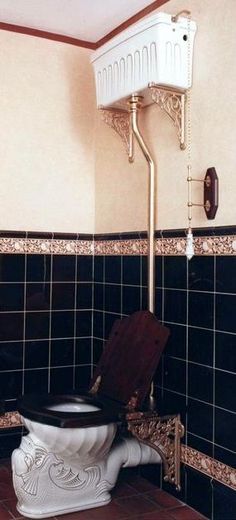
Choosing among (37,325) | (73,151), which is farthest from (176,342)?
(73,151)

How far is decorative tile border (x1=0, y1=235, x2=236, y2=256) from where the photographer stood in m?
2.19

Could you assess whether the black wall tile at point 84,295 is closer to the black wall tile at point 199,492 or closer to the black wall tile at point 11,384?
the black wall tile at point 11,384

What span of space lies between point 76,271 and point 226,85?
1349 millimetres

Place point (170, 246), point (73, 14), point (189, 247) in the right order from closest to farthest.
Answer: point (189, 247) < point (170, 246) < point (73, 14)

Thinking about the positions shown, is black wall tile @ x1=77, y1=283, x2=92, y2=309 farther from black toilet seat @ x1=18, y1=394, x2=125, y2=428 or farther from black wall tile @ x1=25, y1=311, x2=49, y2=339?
black toilet seat @ x1=18, y1=394, x2=125, y2=428

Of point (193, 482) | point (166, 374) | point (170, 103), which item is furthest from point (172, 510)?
point (170, 103)

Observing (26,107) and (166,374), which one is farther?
(26,107)

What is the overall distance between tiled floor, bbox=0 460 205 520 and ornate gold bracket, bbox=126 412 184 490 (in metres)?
0.10

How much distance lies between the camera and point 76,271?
3.06 m

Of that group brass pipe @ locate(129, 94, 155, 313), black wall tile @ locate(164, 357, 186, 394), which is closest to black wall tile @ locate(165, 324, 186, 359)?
black wall tile @ locate(164, 357, 186, 394)

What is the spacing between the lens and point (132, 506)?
7.70 feet

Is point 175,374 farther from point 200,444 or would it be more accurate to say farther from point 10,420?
point 10,420

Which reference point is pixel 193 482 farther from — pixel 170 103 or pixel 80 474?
pixel 170 103

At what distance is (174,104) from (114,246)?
86 cm
